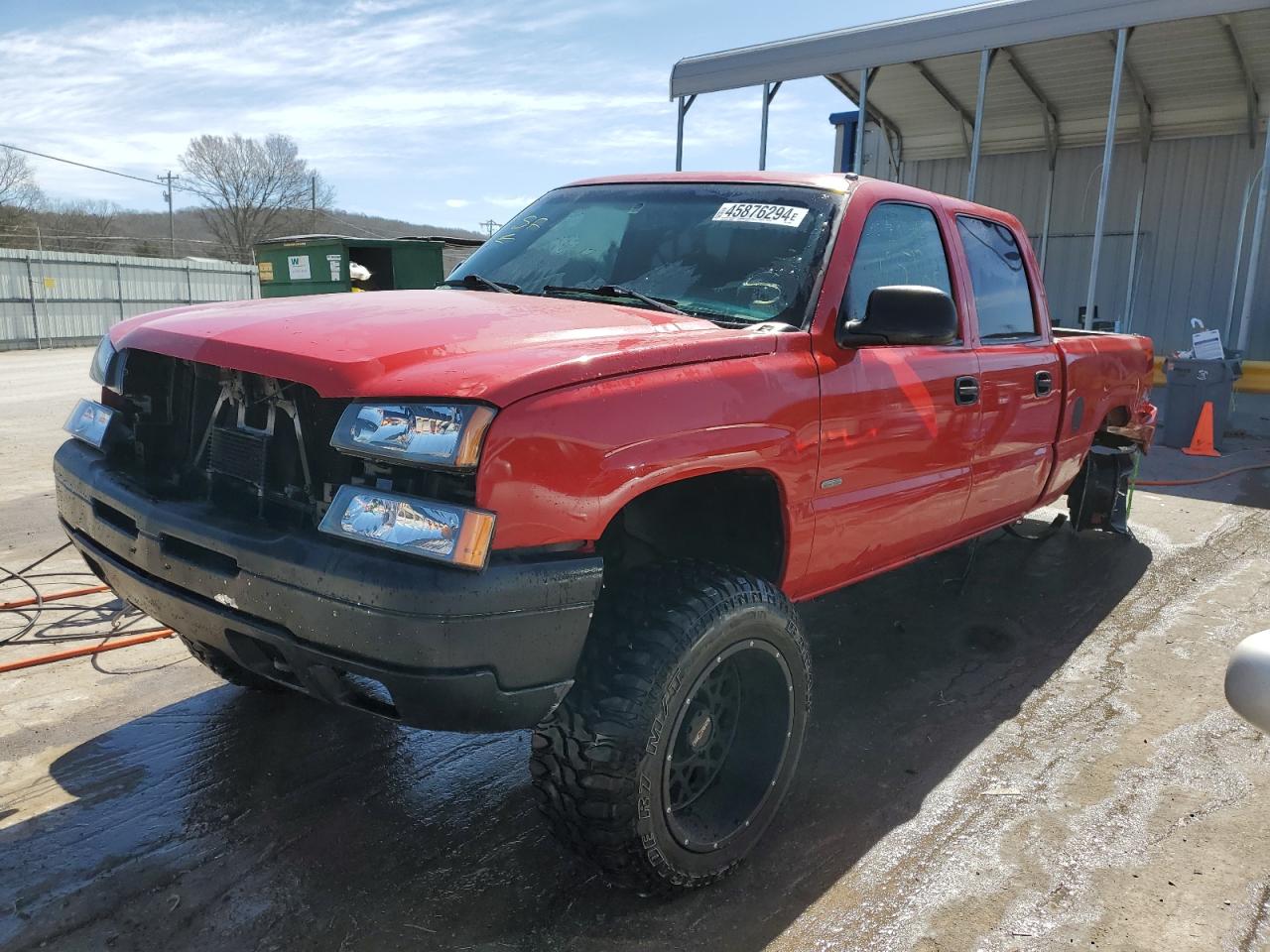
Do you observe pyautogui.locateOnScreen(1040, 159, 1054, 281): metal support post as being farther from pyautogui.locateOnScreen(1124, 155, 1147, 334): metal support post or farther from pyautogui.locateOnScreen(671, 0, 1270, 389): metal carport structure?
pyautogui.locateOnScreen(1124, 155, 1147, 334): metal support post

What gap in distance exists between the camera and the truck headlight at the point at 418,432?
2.06m

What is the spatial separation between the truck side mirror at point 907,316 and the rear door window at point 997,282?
44.5 inches

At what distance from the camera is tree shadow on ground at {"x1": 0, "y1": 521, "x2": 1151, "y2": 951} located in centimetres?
243

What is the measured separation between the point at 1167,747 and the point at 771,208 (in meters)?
2.38

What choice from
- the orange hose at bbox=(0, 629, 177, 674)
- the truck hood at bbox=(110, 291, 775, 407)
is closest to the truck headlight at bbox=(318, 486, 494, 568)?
the truck hood at bbox=(110, 291, 775, 407)

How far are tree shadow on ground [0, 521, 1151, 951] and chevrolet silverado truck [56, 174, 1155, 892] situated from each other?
0.19m

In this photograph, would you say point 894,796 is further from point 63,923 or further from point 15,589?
point 15,589

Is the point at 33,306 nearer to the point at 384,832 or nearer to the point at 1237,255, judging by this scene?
the point at 1237,255

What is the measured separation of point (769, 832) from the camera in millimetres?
2910

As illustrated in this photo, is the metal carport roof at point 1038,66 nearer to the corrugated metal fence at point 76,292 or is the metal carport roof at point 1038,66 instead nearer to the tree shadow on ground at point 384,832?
the tree shadow on ground at point 384,832

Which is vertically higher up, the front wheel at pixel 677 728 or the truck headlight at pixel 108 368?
the truck headlight at pixel 108 368

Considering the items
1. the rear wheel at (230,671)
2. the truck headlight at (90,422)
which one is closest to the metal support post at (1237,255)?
the rear wheel at (230,671)

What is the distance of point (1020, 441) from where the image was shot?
13.7ft

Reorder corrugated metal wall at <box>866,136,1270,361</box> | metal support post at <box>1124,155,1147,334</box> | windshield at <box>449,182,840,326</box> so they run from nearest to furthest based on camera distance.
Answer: windshield at <box>449,182,840,326</box>
corrugated metal wall at <box>866,136,1270,361</box>
metal support post at <box>1124,155,1147,334</box>
